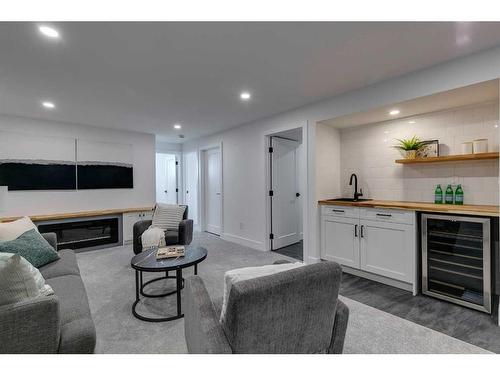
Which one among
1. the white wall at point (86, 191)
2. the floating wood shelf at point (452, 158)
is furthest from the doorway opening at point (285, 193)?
the white wall at point (86, 191)

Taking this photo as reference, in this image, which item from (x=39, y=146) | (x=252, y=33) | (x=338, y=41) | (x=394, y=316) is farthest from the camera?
(x=39, y=146)

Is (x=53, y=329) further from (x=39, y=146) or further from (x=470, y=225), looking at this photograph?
(x=39, y=146)

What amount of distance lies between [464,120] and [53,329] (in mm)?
3938

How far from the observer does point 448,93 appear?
237 cm

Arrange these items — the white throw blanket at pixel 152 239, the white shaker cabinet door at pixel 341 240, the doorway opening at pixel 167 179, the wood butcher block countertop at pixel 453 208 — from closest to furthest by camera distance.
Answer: the wood butcher block countertop at pixel 453 208
the white shaker cabinet door at pixel 341 240
the white throw blanket at pixel 152 239
the doorway opening at pixel 167 179

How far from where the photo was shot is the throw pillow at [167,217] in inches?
152

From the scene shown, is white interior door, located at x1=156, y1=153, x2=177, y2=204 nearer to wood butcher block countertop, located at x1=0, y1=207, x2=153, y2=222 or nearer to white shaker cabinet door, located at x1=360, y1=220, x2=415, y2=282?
wood butcher block countertop, located at x1=0, y1=207, x2=153, y2=222

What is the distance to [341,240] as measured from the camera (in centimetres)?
324

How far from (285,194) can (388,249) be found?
6.87ft

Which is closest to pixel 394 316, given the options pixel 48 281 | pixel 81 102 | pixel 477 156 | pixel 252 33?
pixel 477 156

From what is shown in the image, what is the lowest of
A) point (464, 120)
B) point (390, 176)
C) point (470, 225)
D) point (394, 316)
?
point (394, 316)

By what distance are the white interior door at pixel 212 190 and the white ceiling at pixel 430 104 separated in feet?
9.28

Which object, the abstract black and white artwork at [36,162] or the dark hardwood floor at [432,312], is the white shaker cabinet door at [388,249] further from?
the abstract black and white artwork at [36,162]

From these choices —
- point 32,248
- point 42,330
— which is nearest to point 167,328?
point 42,330
